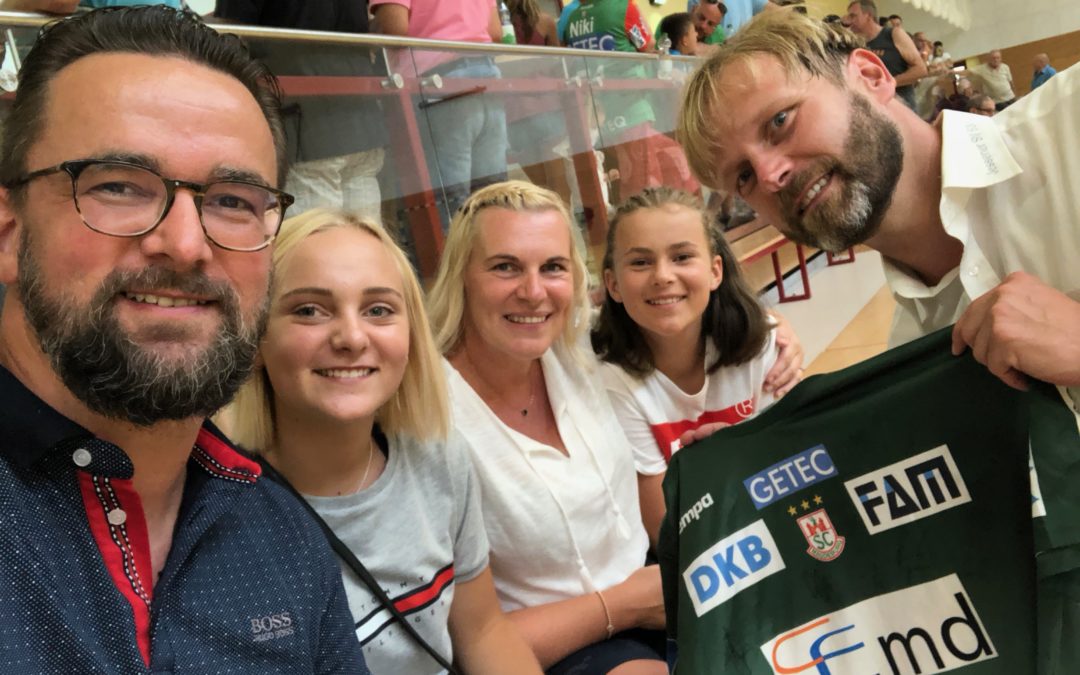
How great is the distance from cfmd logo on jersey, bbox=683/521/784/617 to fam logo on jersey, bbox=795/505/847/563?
0.06m

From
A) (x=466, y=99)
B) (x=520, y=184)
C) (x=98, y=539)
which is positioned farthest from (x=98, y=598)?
(x=466, y=99)

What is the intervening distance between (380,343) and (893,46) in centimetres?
859

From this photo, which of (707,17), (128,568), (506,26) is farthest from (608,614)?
(707,17)

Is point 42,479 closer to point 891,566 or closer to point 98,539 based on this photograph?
point 98,539

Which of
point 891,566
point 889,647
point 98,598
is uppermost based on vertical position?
point 98,598

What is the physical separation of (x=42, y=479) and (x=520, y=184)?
1.57m

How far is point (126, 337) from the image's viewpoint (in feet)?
2.91

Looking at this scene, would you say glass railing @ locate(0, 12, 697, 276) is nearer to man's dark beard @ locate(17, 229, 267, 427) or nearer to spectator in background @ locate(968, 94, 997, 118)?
man's dark beard @ locate(17, 229, 267, 427)

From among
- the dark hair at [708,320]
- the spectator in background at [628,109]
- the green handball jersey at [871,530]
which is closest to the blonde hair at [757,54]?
the dark hair at [708,320]

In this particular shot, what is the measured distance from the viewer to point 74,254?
0.88m

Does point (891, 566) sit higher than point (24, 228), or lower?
lower

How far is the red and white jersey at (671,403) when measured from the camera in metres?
2.28

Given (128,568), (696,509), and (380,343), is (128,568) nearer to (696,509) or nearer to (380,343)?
(380,343)

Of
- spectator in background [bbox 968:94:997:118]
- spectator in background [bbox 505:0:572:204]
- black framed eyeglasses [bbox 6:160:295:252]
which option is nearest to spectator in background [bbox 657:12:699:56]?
spectator in background [bbox 505:0:572:204]
